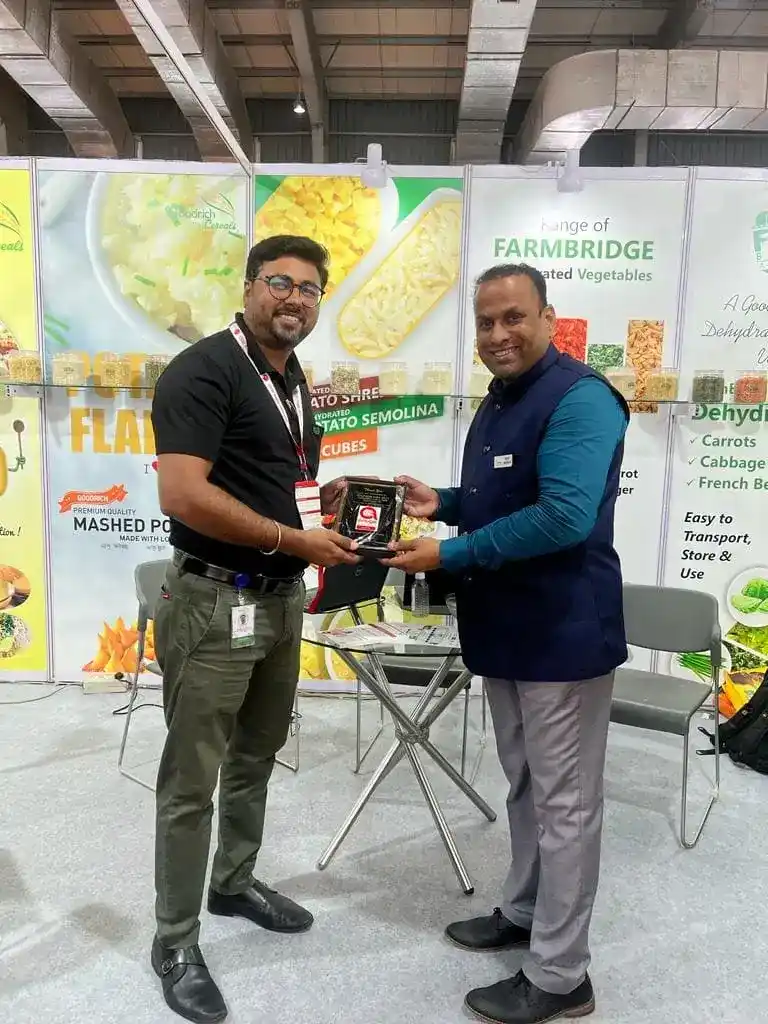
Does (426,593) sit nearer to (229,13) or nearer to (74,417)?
(74,417)

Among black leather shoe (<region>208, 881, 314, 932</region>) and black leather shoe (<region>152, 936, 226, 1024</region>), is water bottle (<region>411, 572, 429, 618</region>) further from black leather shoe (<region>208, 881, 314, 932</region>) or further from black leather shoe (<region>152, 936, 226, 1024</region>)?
black leather shoe (<region>152, 936, 226, 1024</region>)

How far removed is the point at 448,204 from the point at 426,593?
218 centimetres

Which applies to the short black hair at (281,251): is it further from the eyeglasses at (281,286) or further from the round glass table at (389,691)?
the round glass table at (389,691)

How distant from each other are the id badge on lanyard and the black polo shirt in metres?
0.01

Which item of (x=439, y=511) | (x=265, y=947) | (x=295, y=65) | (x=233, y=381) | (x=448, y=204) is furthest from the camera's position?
(x=295, y=65)

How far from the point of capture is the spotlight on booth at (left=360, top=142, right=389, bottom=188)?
3.52 meters

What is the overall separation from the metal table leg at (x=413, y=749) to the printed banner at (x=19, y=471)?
2247 mm

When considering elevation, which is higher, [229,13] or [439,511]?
[229,13]

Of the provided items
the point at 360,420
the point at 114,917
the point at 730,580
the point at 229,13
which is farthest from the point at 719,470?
the point at 229,13

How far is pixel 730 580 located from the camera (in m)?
3.81

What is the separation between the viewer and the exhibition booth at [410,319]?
361 cm

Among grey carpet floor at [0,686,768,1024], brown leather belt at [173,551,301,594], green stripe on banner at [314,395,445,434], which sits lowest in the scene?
grey carpet floor at [0,686,768,1024]

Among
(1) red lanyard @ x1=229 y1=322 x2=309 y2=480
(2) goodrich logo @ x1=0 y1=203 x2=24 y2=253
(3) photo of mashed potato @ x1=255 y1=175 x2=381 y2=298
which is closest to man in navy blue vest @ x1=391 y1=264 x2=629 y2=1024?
(1) red lanyard @ x1=229 y1=322 x2=309 y2=480

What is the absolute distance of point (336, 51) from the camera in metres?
6.27
